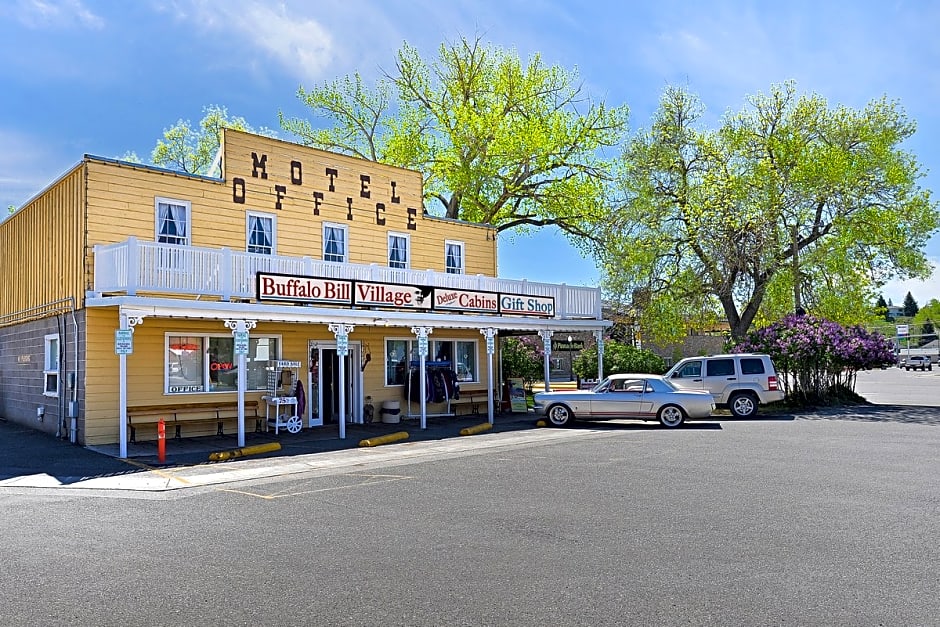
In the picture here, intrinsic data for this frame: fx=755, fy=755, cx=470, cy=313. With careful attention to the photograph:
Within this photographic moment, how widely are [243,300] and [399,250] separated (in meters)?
7.02

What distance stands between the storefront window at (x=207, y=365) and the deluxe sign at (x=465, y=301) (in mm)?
4825

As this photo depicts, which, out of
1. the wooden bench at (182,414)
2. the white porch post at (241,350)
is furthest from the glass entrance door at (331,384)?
the white porch post at (241,350)

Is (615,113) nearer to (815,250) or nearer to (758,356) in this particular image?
(815,250)

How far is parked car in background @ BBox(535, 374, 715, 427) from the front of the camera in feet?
64.2

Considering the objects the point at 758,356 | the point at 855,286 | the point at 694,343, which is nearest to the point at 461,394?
the point at 758,356

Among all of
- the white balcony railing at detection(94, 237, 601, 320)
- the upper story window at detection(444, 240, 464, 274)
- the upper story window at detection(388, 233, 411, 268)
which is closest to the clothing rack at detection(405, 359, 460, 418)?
the upper story window at detection(388, 233, 411, 268)

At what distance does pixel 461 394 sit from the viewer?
79.8ft

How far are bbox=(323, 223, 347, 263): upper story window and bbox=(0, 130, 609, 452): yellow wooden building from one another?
0.05 meters

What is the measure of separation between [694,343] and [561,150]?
31146 millimetres

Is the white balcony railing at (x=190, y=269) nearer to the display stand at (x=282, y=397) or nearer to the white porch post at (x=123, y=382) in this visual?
the white porch post at (x=123, y=382)

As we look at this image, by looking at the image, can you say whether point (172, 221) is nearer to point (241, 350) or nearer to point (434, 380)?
point (241, 350)

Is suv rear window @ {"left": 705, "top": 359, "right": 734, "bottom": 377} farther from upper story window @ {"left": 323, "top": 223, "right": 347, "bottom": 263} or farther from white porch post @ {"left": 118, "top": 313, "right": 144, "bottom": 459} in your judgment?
white porch post @ {"left": 118, "top": 313, "right": 144, "bottom": 459}

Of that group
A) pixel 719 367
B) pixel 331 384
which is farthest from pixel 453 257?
pixel 719 367

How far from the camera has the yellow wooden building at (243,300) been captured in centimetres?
1625
